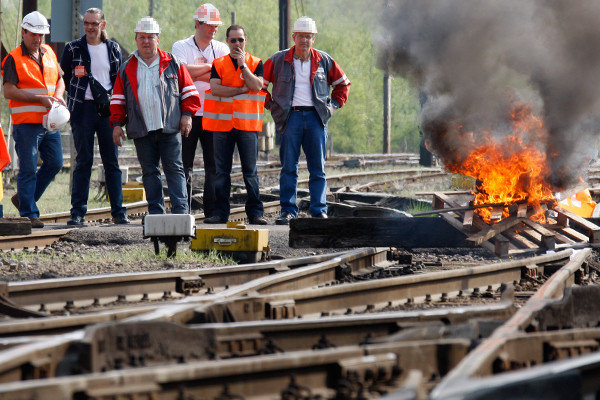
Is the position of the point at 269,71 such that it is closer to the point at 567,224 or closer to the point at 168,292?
the point at 567,224

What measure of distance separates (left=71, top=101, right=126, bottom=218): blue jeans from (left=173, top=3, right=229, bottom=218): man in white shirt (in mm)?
1002

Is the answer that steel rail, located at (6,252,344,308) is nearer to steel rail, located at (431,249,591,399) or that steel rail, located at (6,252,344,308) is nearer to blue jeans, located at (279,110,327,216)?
steel rail, located at (431,249,591,399)

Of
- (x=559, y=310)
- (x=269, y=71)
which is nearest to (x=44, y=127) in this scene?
(x=269, y=71)

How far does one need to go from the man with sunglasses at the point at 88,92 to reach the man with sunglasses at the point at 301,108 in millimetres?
1936

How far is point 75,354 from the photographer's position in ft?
12.8

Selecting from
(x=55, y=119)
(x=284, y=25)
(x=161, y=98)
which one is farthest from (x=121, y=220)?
(x=284, y=25)

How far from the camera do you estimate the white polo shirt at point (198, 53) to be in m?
11.6

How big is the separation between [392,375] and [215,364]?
2.58 ft

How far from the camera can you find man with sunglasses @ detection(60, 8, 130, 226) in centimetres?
1093

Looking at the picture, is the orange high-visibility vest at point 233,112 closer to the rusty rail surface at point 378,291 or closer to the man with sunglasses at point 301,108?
the man with sunglasses at point 301,108

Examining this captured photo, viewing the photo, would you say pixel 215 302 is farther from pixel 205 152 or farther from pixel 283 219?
pixel 205 152

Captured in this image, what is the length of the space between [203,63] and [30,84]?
6.92 ft

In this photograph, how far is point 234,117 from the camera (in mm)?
11367

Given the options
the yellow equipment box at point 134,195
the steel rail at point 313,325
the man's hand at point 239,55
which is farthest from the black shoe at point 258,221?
the steel rail at point 313,325
